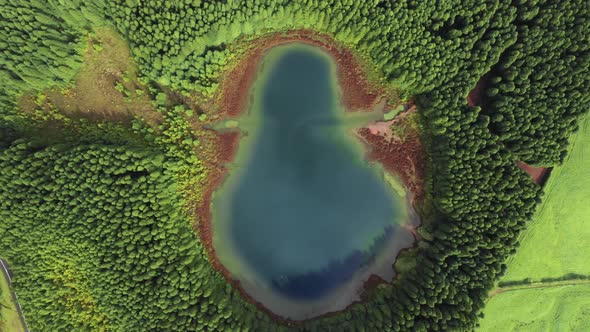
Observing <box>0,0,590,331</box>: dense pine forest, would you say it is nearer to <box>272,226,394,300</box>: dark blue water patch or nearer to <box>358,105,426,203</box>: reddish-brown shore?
<box>358,105,426,203</box>: reddish-brown shore

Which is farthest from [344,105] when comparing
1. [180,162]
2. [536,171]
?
[536,171]

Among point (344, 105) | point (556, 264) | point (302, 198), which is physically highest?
point (344, 105)

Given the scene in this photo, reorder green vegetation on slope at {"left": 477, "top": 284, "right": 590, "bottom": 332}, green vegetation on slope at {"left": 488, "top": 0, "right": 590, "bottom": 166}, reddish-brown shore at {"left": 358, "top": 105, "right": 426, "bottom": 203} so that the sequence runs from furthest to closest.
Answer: reddish-brown shore at {"left": 358, "top": 105, "right": 426, "bottom": 203}
green vegetation on slope at {"left": 477, "top": 284, "right": 590, "bottom": 332}
green vegetation on slope at {"left": 488, "top": 0, "right": 590, "bottom": 166}

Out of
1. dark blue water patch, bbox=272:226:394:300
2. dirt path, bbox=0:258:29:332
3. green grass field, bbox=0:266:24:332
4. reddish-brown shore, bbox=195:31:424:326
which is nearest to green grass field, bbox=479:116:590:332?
reddish-brown shore, bbox=195:31:424:326

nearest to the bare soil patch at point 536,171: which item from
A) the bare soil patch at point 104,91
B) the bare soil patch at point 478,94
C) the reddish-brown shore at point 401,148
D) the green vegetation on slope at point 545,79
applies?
the green vegetation on slope at point 545,79

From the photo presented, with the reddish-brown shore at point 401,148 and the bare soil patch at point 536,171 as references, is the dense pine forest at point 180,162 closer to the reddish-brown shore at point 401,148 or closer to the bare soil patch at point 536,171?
the bare soil patch at point 536,171

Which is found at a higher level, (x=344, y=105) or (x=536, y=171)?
(x=344, y=105)

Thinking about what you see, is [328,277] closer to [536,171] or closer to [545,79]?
[536,171]

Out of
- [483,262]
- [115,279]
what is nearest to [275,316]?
[115,279]
